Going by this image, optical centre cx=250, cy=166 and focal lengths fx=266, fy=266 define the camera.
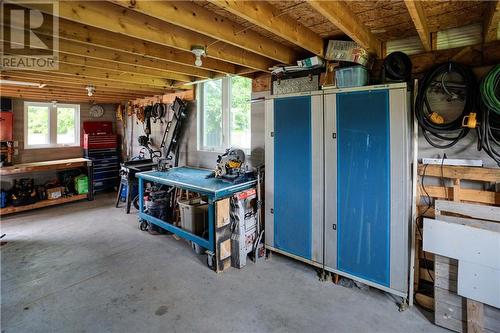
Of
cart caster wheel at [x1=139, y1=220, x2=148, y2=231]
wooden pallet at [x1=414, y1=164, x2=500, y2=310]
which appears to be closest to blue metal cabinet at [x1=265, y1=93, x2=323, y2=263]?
wooden pallet at [x1=414, y1=164, x2=500, y2=310]

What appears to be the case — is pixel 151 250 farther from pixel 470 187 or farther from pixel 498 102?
pixel 498 102

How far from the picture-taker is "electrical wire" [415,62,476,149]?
7.27 ft

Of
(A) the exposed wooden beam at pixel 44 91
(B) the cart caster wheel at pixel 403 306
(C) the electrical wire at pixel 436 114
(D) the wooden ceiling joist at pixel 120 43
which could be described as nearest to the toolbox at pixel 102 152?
(A) the exposed wooden beam at pixel 44 91

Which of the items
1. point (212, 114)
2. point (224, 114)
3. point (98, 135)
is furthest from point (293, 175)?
point (98, 135)

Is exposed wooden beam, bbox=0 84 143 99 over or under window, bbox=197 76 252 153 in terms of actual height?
over

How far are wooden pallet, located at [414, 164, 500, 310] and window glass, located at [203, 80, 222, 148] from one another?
307cm

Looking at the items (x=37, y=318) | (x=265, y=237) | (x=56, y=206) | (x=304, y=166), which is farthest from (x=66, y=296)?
(x=56, y=206)

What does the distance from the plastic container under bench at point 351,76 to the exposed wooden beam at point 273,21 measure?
32 cm

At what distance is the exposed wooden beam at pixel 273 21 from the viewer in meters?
1.73

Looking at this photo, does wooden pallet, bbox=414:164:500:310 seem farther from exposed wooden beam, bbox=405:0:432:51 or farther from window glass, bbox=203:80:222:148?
window glass, bbox=203:80:222:148

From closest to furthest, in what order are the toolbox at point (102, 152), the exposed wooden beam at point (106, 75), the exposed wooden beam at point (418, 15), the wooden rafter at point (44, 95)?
the exposed wooden beam at point (418, 15), the exposed wooden beam at point (106, 75), the wooden rafter at point (44, 95), the toolbox at point (102, 152)

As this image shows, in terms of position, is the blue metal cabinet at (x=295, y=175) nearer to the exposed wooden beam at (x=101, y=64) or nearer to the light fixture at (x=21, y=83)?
the exposed wooden beam at (x=101, y=64)

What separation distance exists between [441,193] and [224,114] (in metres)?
3.14

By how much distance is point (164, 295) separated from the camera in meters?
2.56
